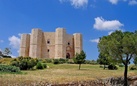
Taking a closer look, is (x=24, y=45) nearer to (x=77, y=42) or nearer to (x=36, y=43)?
(x=36, y=43)

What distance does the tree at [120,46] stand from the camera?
75.0 feet

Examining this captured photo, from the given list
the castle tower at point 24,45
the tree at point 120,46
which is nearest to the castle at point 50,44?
the castle tower at point 24,45

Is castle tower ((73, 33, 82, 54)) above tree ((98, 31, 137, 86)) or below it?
above

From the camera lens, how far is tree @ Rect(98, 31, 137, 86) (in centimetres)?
2286

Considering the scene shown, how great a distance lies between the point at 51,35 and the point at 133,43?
53323mm

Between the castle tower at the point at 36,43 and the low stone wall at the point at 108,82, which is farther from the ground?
the castle tower at the point at 36,43

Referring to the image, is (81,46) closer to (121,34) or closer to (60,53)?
(60,53)

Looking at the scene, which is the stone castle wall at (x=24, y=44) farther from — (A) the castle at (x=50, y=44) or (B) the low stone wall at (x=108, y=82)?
(B) the low stone wall at (x=108, y=82)

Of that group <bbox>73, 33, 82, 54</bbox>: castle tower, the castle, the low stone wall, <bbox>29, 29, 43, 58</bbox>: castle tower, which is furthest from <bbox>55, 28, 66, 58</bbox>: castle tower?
the low stone wall

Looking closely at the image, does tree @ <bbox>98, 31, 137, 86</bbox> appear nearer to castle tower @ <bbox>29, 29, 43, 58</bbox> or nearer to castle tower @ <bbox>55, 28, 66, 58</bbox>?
castle tower @ <bbox>55, 28, 66, 58</bbox>

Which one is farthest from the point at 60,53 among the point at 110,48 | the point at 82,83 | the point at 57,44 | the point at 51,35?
the point at 82,83

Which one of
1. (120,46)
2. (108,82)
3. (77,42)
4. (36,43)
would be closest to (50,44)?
(36,43)

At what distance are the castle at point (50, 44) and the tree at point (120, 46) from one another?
46.2 metres

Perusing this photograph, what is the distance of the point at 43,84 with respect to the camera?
1556 cm
